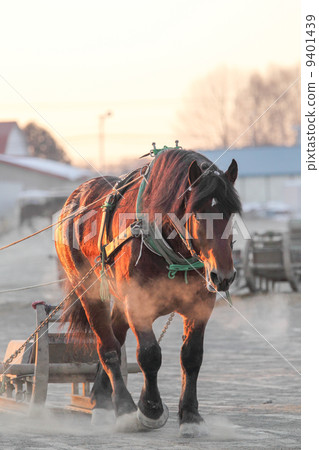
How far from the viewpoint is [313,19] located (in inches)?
218

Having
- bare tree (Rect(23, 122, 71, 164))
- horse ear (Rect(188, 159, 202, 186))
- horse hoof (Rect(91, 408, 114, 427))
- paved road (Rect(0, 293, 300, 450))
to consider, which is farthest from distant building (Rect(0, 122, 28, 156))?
horse ear (Rect(188, 159, 202, 186))

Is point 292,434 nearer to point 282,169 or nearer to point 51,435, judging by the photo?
point 51,435

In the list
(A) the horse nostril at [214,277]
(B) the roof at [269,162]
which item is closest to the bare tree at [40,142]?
(B) the roof at [269,162]

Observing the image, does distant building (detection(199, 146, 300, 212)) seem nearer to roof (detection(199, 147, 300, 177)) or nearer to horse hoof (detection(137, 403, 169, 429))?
roof (detection(199, 147, 300, 177))

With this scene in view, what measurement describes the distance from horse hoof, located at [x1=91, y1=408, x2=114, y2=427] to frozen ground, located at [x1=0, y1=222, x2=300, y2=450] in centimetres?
9

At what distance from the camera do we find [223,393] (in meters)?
8.46

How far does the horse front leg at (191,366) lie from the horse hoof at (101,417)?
2.49 ft

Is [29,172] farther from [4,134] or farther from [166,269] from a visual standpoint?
[166,269]

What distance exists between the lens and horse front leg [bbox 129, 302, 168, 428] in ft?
21.3

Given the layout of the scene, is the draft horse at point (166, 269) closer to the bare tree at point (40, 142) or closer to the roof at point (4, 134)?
the roof at point (4, 134)

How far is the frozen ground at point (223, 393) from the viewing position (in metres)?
6.30

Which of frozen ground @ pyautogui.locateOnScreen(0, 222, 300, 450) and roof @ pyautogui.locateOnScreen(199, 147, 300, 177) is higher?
roof @ pyautogui.locateOnScreen(199, 147, 300, 177)

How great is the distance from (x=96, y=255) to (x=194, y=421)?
1502mm

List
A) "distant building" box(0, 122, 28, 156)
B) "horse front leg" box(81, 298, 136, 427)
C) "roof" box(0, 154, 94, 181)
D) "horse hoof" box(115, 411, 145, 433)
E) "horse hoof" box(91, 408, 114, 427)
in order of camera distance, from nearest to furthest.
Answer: "horse hoof" box(115, 411, 145, 433) → "horse front leg" box(81, 298, 136, 427) → "horse hoof" box(91, 408, 114, 427) → "roof" box(0, 154, 94, 181) → "distant building" box(0, 122, 28, 156)
